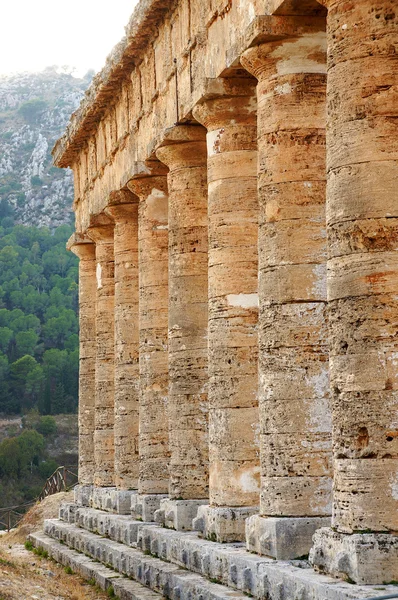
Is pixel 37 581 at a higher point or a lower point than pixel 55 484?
lower

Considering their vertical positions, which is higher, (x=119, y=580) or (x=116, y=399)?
(x=116, y=399)

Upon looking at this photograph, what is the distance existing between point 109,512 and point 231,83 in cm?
1287

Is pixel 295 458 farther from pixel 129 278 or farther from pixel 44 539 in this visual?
pixel 44 539

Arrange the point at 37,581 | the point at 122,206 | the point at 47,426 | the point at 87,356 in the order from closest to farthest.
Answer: the point at 37,581 → the point at 122,206 → the point at 87,356 → the point at 47,426

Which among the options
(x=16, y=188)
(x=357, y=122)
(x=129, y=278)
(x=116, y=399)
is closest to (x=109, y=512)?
(x=116, y=399)

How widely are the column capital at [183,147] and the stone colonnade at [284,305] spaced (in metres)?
0.03

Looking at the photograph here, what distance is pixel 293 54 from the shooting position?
1677 cm

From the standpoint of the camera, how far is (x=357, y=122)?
13.6 meters

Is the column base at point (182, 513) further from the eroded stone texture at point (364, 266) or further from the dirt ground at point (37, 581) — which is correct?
the eroded stone texture at point (364, 266)

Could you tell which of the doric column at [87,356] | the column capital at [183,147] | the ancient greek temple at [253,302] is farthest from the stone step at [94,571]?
the column capital at [183,147]

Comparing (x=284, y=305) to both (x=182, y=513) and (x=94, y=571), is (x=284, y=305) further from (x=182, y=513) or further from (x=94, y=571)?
(x=94, y=571)

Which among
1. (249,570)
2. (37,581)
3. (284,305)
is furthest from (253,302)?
(37,581)

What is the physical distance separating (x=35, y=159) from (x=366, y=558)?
5497 inches

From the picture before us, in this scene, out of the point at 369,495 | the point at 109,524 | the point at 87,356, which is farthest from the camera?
the point at 87,356
